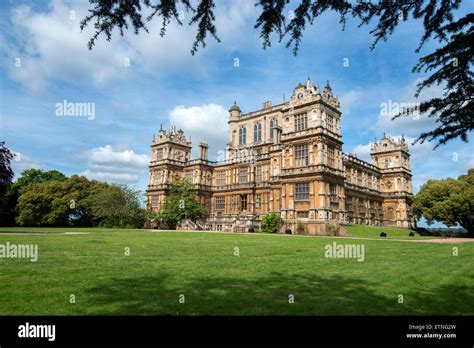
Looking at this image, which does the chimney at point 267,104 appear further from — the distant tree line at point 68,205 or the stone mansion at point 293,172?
the distant tree line at point 68,205

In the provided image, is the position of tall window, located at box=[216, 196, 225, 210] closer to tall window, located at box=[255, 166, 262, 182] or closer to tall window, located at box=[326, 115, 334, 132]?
tall window, located at box=[255, 166, 262, 182]

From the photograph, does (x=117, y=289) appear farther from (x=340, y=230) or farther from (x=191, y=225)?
(x=191, y=225)

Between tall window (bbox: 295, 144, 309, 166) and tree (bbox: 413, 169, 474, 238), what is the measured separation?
20.8 meters

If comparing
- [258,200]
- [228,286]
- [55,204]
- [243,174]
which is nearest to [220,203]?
[243,174]

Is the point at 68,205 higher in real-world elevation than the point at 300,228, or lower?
higher

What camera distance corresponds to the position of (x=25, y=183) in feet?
200

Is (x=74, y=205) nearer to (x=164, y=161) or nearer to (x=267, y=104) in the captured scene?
(x=164, y=161)

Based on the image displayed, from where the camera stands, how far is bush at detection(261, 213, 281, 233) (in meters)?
41.1

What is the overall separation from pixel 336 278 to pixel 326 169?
3294 cm

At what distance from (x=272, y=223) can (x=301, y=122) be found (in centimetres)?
1373

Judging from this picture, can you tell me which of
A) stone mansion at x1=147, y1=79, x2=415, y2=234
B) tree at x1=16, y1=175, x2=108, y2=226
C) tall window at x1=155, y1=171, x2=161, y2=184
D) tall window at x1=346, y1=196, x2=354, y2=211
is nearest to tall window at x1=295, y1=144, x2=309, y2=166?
stone mansion at x1=147, y1=79, x2=415, y2=234

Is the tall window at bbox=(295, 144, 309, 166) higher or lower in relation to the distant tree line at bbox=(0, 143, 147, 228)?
higher

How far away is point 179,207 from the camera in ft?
170

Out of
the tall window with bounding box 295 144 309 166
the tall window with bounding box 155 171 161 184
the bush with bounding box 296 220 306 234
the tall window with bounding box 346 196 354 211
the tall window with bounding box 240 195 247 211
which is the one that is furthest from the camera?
the tall window with bounding box 155 171 161 184
